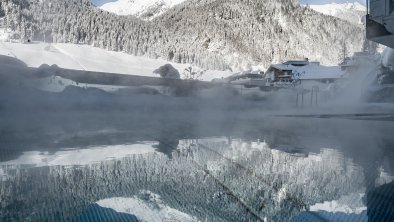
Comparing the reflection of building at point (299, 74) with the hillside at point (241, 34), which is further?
the hillside at point (241, 34)

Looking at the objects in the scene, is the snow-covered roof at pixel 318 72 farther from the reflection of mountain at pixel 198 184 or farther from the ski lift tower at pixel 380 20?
the reflection of mountain at pixel 198 184

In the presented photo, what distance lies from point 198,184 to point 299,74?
32588mm

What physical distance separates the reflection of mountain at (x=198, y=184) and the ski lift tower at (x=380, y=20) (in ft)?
13.8

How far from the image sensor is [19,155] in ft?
11.4

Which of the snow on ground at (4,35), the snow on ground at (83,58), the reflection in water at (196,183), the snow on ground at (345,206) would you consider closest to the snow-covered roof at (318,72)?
the snow on ground at (83,58)

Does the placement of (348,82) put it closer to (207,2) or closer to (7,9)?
(7,9)

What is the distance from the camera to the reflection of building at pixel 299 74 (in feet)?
100

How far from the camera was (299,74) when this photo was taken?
3334 cm

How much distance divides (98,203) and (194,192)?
591 mm

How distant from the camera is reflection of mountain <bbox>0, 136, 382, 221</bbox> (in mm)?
1933

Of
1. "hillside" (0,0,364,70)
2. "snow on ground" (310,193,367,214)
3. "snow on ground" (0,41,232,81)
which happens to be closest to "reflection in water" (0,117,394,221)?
"snow on ground" (310,193,367,214)

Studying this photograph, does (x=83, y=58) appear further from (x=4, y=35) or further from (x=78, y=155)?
(x=78, y=155)

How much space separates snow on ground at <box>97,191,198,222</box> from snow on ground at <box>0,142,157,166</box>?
44.9 inches

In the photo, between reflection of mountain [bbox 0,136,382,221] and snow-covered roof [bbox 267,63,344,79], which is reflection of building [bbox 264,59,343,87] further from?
reflection of mountain [bbox 0,136,382,221]
